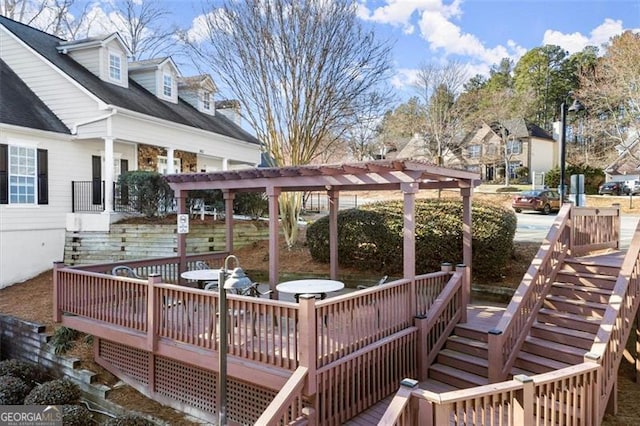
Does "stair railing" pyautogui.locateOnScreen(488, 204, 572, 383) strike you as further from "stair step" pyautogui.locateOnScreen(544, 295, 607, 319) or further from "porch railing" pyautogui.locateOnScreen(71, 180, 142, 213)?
"porch railing" pyautogui.locateOnScreen(71, 180, 142, 213)

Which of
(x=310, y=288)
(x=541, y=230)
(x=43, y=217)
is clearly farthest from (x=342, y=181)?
(x=541, y=230)

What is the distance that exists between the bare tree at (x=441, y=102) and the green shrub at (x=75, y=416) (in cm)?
2598

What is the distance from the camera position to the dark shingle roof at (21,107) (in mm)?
11630

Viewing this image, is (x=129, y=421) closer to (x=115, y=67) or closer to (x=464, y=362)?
(x=464, y=362)

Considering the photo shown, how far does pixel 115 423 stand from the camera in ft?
18.9

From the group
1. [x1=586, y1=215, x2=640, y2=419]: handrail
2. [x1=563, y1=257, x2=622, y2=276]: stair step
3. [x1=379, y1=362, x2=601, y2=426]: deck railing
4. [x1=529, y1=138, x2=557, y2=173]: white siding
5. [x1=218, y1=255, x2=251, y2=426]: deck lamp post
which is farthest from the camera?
[x1=529, y1=138, x2=557, y2=173]: white siding

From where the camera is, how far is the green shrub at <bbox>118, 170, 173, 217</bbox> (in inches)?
525

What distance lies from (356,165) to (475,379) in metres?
3.38

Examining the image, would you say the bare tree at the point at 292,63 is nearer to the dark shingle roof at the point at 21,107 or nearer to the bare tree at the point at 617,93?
the dark shingle roof at the point at 21,107

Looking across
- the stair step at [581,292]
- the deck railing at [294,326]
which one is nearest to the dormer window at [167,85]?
the deck railing at [294,326]

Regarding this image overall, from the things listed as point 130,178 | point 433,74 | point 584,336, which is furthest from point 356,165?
point 433,74

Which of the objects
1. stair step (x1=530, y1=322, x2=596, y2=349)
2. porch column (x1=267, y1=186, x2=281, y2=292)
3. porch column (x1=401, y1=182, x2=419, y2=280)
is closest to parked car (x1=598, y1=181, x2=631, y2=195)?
stair step (x1=530, y1=322, x2=596, y2=349)

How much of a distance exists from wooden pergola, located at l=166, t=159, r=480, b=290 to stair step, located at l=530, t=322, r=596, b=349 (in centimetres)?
132

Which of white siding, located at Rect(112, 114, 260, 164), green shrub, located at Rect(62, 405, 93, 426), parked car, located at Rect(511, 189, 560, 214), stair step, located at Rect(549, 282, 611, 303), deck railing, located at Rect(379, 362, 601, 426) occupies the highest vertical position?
white siding, located at Rect(112, 114, 260, 164)
